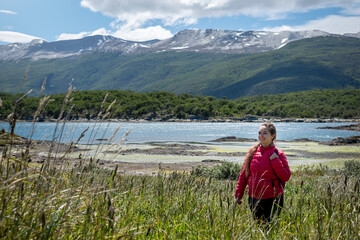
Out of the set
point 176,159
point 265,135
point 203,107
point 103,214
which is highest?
point 265,135

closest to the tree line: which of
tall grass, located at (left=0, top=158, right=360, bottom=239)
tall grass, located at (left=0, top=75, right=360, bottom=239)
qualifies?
tall grass, located at (left=0, top=75, right=360, bottom=239)

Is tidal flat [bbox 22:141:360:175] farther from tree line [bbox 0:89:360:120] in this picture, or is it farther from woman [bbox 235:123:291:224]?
tree line [bbox 0:89:360:120]

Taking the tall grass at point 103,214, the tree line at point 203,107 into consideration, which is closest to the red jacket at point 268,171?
the tall grass at point 103,214

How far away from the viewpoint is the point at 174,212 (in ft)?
12.6

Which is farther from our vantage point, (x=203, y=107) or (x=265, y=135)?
(x=203, y=107)

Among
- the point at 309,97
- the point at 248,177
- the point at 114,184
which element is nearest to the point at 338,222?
the point at 248,177

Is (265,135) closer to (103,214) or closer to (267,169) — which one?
(267,169)

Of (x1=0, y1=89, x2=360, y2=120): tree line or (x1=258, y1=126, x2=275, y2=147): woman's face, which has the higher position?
(x1=258, y1=126, x2=275, y2=147): woman's face

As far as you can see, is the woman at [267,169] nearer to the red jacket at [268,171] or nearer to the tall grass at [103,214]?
the red jacket at [268,171]

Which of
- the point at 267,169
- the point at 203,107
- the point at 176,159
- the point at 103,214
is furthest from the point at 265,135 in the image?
A: the point at 203,107

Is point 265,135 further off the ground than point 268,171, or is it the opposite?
point 265,135

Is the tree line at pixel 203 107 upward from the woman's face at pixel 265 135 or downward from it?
downward

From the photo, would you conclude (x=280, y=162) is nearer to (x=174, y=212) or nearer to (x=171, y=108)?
(x=174, y=212)

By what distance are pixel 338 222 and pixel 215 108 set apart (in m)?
147
